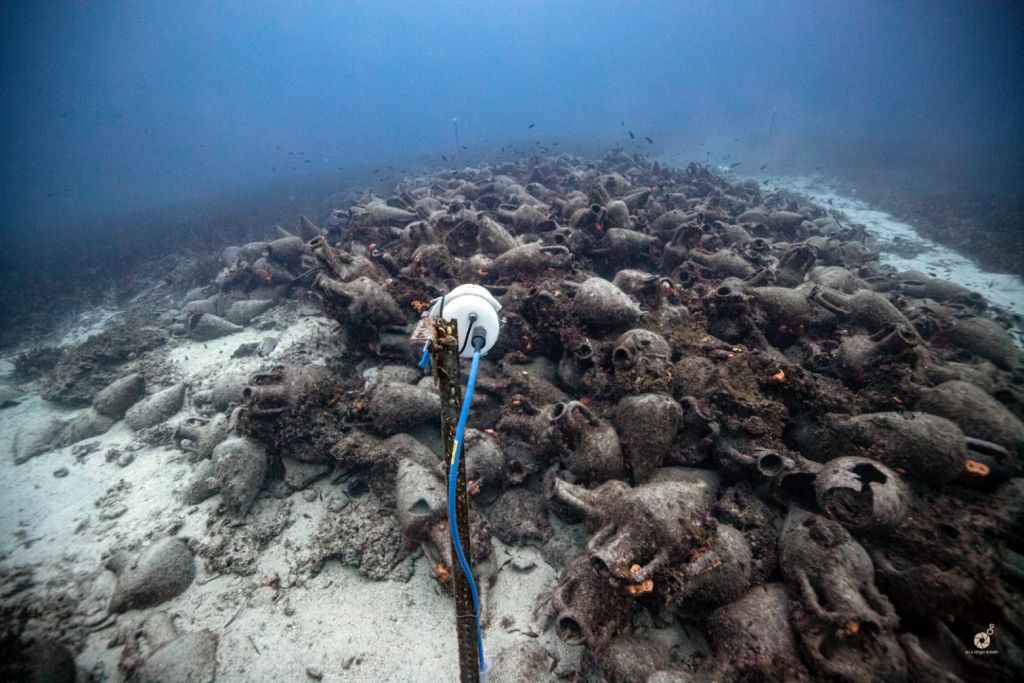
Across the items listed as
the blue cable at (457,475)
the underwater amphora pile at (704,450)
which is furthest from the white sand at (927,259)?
the blue cable at (457,475)

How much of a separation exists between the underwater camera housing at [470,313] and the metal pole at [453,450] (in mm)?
133

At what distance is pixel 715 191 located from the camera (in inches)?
670

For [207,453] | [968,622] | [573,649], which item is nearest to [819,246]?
[968,622]

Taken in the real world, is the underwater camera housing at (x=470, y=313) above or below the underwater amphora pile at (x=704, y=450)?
above

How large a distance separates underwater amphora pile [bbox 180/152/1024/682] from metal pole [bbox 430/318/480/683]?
2.78ft

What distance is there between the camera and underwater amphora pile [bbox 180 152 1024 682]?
283 cm

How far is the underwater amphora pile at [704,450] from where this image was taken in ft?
9.30

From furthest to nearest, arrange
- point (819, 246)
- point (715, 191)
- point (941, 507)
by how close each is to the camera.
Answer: point (715, 191) < point (819, 246) < point (941, 507)

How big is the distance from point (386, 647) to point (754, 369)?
4966mm

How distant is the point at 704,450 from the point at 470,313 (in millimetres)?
3278

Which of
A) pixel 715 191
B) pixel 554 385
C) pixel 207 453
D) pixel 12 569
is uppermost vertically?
pixel 715 191

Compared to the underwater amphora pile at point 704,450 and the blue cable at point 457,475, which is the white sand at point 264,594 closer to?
the underwater amphora pile at point 704,450

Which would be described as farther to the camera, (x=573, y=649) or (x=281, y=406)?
(x=281, y=406)

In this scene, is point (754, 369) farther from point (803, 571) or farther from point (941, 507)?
point (803, 571)
